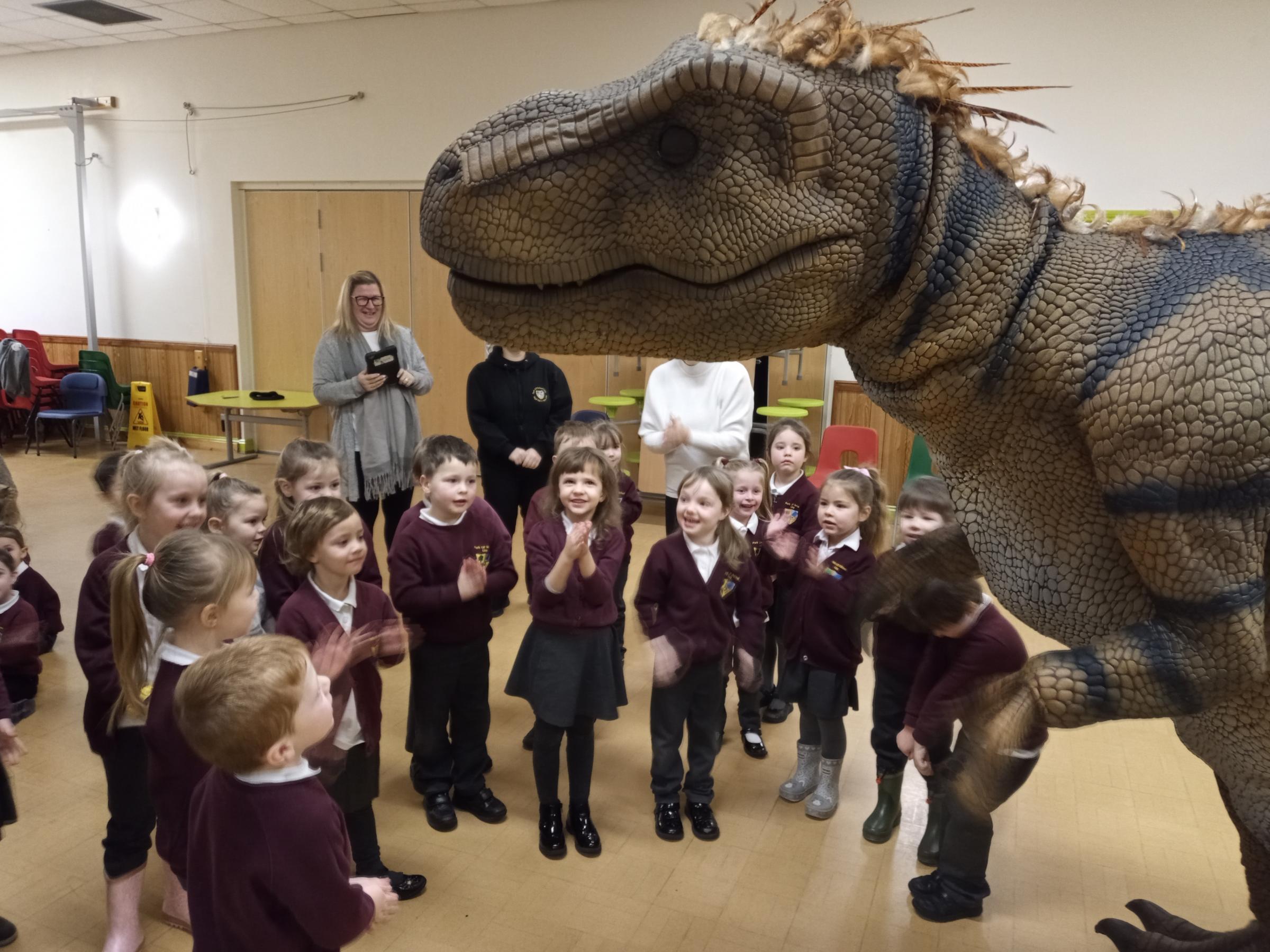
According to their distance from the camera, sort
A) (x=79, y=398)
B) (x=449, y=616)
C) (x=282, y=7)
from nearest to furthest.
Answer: (x=449, y=616), (x=282, y=7), (x=79, y=398)

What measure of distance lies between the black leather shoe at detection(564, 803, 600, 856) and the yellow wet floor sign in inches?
328

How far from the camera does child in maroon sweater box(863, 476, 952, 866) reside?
248 cm

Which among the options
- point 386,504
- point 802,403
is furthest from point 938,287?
point 802,403

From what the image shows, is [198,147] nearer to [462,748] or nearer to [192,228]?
[192,228]

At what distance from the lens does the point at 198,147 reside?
8828 mm

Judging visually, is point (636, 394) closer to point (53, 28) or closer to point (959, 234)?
point (959, 234)

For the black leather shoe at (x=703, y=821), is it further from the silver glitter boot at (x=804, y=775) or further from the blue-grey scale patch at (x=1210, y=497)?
the blue-grey scale patch at (x=1210, y=497)

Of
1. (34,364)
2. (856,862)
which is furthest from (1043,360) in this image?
(34,364)

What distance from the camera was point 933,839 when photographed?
109 inches

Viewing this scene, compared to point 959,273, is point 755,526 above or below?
below

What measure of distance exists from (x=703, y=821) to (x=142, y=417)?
886 cm

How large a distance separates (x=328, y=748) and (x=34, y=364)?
9062 mm

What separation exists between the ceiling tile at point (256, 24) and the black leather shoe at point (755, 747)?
24.7 ft

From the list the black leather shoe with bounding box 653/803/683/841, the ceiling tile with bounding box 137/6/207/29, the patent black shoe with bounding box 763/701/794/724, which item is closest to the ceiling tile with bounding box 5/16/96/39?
the ceiling tile with bounding box 137/6/207/29
